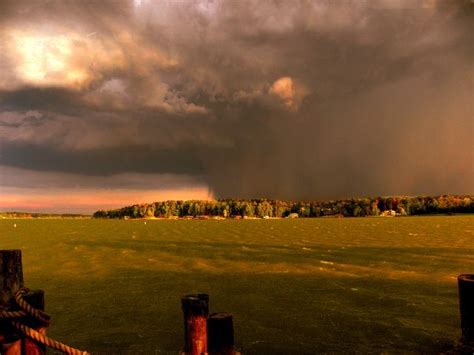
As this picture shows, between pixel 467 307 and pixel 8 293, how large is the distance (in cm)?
801

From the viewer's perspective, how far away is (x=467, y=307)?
7684mm

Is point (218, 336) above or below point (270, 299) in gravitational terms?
above

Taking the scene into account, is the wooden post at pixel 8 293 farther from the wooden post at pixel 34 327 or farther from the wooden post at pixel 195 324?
the wooden post at pixel 195 324

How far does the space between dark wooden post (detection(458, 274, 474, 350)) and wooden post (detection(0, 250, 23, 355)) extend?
772cm

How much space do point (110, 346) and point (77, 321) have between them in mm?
3075

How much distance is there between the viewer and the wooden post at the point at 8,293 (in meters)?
4.56

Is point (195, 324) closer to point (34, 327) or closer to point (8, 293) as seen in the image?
point (34, 327)

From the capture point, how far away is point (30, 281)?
20.2m

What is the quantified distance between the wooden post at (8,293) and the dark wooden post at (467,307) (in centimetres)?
772

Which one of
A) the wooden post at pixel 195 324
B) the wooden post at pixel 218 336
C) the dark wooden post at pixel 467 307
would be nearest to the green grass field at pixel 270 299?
the dark wooden post at pixel 467 307

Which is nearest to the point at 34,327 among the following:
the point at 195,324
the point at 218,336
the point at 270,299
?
the point at 195,324

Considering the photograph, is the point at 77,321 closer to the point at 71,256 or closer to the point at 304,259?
the point at 304,259

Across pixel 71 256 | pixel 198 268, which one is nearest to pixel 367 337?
pixel 198 268

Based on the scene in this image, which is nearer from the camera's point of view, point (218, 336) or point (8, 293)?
point (8, 293)
